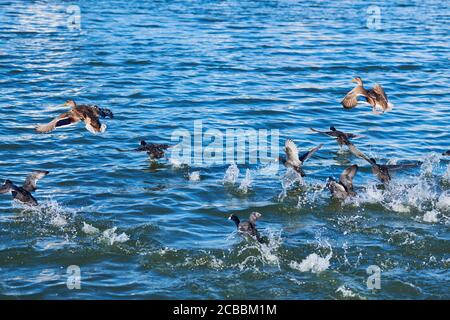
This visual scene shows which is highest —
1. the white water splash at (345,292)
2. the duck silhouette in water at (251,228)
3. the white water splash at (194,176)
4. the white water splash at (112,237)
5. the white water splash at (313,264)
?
the white water splash at (194,176)

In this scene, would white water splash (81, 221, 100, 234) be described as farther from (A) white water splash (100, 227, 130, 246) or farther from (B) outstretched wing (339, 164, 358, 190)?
(B) outstretched wing (339, 164, 358, 190)

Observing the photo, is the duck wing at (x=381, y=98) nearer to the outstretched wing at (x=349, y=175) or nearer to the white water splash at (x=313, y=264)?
the outstretched wing at (x=349, y=175)

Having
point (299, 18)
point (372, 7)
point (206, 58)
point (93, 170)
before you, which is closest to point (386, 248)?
point (93, 170)

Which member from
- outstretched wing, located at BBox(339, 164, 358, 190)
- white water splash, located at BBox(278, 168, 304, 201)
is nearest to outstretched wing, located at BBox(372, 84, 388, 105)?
outstretched wing, located at BBox(339, 164, 358, 190)

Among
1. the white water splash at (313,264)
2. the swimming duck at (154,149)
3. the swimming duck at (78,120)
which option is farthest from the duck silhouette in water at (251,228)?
the swimming duck at (154,149)

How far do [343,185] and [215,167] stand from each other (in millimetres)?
3016

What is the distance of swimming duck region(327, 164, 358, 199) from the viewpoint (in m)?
15.1

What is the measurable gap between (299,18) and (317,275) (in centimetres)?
A: 2392

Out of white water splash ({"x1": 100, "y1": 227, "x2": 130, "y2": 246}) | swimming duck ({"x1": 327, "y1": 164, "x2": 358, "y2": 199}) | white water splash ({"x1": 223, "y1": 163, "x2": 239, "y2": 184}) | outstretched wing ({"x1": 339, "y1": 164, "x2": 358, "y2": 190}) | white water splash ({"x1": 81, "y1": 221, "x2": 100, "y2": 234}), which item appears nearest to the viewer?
white water splash ({"x1": 100, "y1": 227, "x2": 130, "y2": 246})

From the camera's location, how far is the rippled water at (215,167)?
484 inches

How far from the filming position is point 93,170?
1688 cm

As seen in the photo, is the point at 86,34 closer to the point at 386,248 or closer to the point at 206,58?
the point at 206,58

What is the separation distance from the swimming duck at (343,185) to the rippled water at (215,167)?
17 centimetres

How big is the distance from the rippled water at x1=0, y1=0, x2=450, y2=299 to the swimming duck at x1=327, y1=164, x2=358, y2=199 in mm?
168
